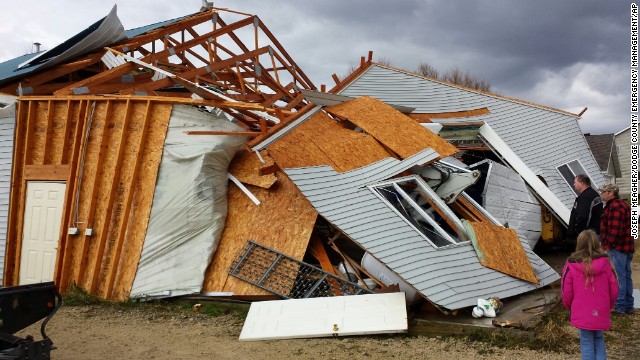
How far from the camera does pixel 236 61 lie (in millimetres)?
13703

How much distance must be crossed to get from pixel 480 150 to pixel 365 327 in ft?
29.6

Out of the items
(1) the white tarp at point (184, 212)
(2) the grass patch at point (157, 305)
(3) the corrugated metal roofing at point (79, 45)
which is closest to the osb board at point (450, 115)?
(1) the white tarp at point (184, 212)

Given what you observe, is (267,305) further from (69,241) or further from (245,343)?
(69,241)

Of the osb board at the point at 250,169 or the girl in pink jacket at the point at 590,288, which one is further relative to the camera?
the osb board at the point at 250,169

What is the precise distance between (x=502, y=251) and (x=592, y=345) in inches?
164

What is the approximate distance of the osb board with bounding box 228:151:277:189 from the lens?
9.72 meters

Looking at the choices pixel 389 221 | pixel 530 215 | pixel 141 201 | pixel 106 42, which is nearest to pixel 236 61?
pixel 106 42

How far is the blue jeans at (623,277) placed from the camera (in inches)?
314

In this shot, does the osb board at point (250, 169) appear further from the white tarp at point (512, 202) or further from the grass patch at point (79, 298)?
the white tarp at point (512, 202)

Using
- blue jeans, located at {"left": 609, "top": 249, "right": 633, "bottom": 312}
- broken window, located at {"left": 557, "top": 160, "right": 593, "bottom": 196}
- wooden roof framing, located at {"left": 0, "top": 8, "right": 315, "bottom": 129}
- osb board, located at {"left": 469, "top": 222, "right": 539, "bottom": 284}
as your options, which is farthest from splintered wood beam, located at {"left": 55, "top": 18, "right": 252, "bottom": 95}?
blue jeans, located at {"left": 609, "top": 249, "right": 633, "bottom": 312}

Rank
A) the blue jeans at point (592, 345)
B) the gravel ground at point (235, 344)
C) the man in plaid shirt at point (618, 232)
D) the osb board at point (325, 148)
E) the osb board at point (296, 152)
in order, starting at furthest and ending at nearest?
the osb board at point (325, 148) → the osb board at point (296, 152) → the man in plaid shirt at point (618, 232) → the gravel ground at point (235, 344) → the blue jeans at point (592, 345)

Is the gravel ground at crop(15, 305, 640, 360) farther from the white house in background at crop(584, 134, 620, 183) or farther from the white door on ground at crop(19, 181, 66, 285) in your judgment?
the white house in background at crop(584, 134, 620, 183)

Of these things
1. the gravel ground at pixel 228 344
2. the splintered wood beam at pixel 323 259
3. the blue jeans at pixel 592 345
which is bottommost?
the gravel ground at pixel 228 344

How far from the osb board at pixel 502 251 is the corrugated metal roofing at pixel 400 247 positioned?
14 centimetres
